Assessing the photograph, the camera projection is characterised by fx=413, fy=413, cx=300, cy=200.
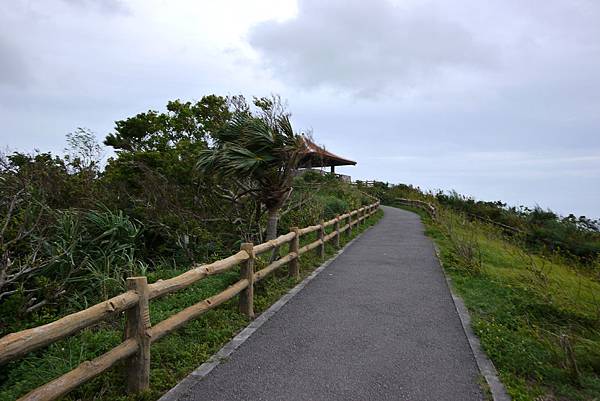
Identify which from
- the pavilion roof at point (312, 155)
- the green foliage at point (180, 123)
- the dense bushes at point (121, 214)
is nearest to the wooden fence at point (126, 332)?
the dense bushes at point (121, 214)

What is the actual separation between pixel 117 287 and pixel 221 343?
2297 mm

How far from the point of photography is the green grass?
11.9ft

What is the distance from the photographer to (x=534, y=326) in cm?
500

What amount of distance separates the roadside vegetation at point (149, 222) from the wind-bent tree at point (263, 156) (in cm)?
2

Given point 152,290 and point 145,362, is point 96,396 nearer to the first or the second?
A: point 145,362

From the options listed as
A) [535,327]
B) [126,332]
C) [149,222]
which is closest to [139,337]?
[126,332]

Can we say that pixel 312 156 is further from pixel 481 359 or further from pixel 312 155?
pixel 481 359

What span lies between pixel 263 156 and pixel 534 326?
5260 millimetres

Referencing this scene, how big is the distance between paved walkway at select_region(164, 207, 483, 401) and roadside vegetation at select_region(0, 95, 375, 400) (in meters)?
0.47

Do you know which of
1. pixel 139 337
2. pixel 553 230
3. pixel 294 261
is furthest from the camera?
Result: pixel 553 230

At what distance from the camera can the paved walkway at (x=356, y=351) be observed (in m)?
3.36

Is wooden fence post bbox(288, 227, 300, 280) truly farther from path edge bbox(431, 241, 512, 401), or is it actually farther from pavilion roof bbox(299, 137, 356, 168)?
path edge bbox(431, 241, 512, 401)

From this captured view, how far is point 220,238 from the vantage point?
9758mm

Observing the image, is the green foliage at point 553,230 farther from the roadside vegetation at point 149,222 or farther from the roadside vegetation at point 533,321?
the roadside vegetation at point 149,222
